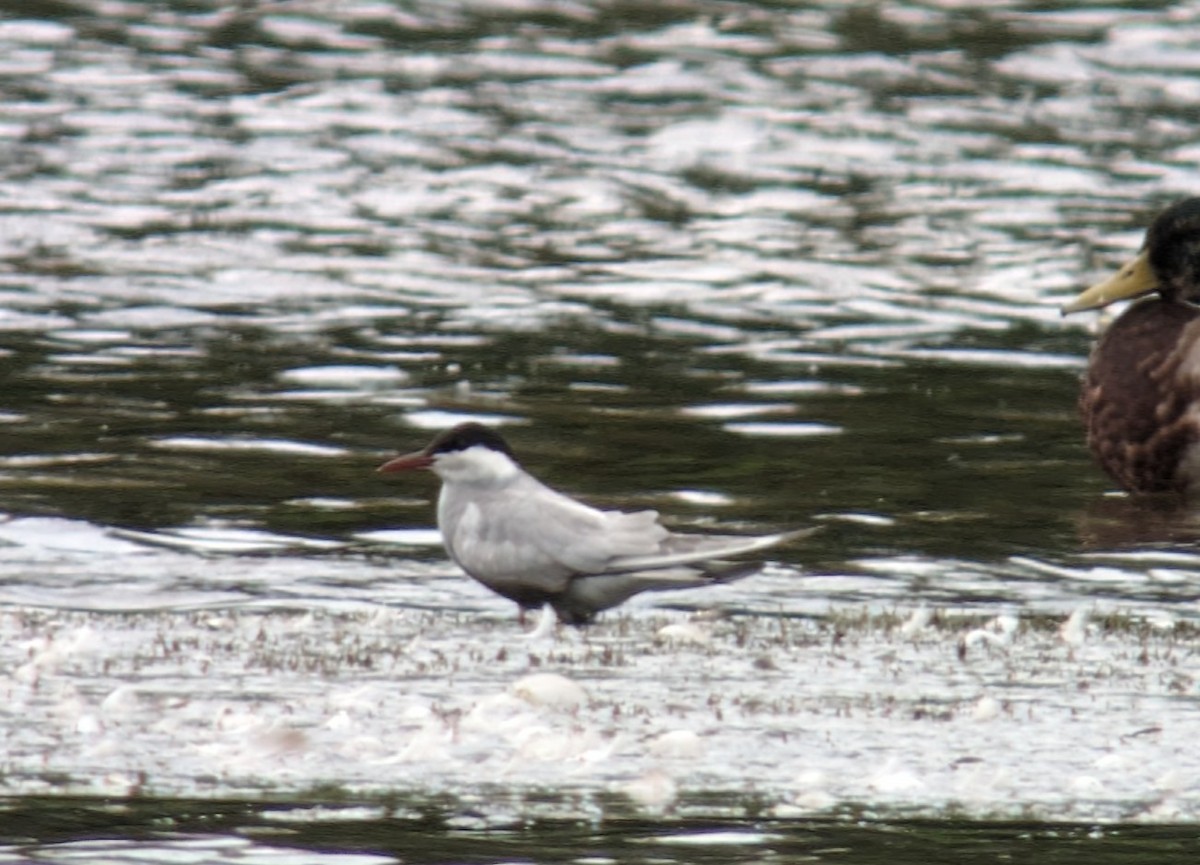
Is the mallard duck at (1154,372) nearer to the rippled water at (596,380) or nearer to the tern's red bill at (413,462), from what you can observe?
the rippled water at (596,380)

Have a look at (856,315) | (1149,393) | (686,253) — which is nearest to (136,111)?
(686,253)

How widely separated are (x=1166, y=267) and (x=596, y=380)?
8.80 ft

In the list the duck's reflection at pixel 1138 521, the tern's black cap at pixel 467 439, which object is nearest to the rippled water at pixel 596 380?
the duck's reflection at pixel 1138 521

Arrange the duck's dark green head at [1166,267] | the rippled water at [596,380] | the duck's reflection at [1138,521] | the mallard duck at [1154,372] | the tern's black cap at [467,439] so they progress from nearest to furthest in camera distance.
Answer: the rippled water at [596,380] < the tern's black cap at [467,439] < the duck's reflection at [1138,521] < the mallard duck at [1154,372] < the duck's dark green head at [1166,267]

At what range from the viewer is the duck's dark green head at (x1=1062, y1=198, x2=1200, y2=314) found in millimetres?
11227

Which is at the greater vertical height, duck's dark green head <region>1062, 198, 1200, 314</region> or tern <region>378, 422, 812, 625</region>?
duck's dark green head <region>1062, 198, 1200, 314</region>

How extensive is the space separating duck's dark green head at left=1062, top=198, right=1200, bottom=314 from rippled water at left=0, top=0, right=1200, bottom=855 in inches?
26.9

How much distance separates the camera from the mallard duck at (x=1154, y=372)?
10641 mm

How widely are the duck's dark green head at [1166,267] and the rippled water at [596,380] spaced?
683mm

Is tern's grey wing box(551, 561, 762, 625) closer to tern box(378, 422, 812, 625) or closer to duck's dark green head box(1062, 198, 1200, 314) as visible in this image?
tern box(378, 422, 812, 625)

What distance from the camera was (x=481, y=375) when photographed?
12.7 metres

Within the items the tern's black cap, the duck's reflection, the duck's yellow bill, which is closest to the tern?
the tern's black cap

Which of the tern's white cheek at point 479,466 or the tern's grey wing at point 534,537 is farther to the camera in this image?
the tern's white cheek at point 479,466

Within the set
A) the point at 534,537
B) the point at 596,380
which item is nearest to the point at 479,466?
the point at 534,537
